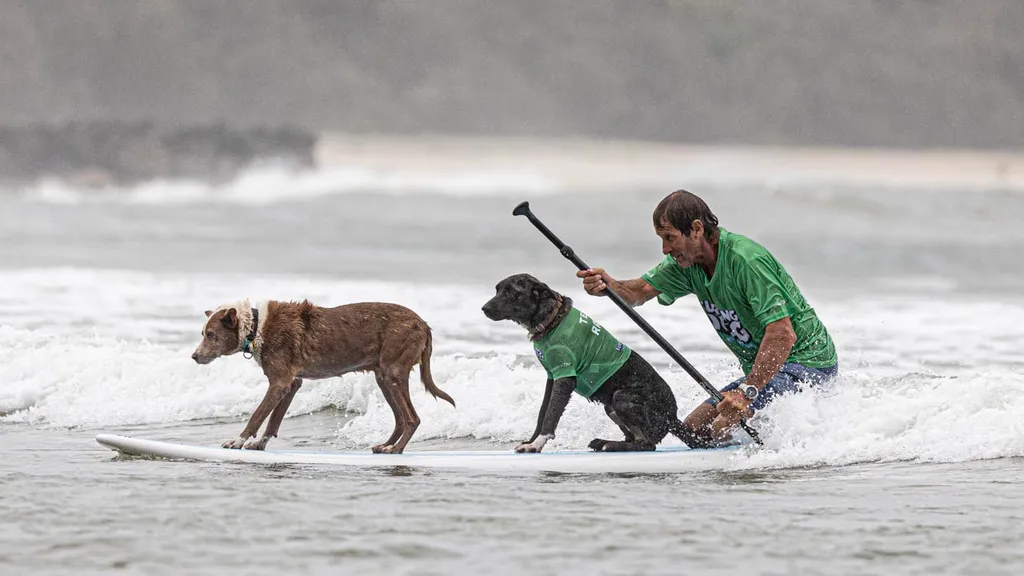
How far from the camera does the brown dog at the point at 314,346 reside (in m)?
7.96

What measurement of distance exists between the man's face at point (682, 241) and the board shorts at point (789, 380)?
754 millimetres

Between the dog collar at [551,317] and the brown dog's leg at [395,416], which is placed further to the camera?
the brown dog's leg at [395,416]

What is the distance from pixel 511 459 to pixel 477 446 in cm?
164

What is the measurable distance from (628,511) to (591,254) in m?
26.4

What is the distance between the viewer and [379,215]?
4197 cm

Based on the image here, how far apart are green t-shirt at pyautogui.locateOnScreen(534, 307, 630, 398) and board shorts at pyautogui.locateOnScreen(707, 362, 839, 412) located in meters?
0.70

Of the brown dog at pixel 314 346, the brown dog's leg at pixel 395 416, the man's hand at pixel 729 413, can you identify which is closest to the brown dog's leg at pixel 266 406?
the brown dog at pixel 314 346

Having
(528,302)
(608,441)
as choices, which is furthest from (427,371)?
(608,441)

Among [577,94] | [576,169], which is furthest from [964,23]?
A: [576,169]

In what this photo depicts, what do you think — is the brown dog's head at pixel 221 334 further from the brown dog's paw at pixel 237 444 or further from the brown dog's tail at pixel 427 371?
the brown dog's tail at pixel 427 371

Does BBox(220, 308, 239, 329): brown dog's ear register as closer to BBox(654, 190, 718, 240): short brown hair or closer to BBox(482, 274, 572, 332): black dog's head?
BBox(482, 274, 572, 332): black dog's head

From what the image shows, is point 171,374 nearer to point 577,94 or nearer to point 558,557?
point 558,557

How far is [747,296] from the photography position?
7.32m

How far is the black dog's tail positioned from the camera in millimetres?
7828
